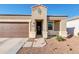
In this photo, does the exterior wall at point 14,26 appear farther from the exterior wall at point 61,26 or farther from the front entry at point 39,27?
the exterior wall at point 61,26

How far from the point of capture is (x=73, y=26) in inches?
640

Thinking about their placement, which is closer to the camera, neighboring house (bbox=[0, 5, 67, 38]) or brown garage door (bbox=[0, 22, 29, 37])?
brown garage door (bbox=[0, 22, 29, 37])

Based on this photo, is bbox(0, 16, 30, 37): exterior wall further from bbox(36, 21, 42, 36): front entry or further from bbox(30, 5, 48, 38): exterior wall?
bbox(36, 21, 42, 36): front entry

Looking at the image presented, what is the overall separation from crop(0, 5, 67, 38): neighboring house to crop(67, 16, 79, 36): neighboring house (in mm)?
711

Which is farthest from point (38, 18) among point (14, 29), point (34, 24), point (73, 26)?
point (73, 26)

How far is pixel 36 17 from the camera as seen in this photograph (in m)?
14.8

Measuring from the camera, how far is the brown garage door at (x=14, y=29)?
1341cm

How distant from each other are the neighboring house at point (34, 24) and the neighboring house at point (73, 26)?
711 millimetres

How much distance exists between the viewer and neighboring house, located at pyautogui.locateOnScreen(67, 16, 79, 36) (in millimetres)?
15724

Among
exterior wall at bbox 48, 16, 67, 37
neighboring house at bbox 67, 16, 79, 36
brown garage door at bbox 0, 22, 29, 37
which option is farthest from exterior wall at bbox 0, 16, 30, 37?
neighboring house at bbox 67, 16, 79, 36

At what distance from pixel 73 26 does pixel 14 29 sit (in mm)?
6858

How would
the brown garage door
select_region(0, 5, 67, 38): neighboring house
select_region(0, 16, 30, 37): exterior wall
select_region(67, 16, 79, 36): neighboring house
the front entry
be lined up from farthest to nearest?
select_region(67, 16, 79, 36): neighboring house → the front entry → select_region(0, 5, 67, 38): neighboring house → select_region(0, 16, 30, 37): exterior wall → the brown garage door
